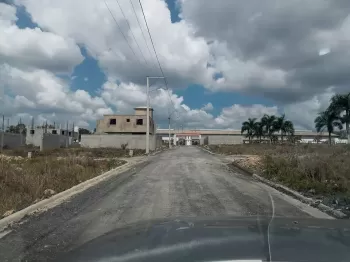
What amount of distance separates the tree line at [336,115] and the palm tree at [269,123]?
27.7 meters

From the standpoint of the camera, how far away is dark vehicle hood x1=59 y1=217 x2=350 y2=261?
7.41 ft

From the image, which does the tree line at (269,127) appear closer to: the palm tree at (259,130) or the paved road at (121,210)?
the palm tree at (259,130)

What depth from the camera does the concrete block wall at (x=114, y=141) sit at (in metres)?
70.8

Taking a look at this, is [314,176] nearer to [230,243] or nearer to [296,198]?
[296,198]

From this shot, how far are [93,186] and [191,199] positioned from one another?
5.37m

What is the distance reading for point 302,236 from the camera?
261cm

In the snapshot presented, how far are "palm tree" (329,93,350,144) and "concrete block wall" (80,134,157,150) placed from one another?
3118 cm

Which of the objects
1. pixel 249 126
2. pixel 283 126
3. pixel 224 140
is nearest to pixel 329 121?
pixel 283 126

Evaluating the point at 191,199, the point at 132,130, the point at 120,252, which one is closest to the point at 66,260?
the point at 120,252

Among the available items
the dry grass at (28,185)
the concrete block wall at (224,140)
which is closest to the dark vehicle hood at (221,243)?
the dry grass at (28,185)

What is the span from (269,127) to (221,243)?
10137 centimetres

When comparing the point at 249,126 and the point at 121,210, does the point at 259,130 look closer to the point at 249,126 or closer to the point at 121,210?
the point at 249,126

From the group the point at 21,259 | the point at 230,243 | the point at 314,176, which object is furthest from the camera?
the point at 314,176

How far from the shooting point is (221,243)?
245 cm
